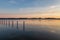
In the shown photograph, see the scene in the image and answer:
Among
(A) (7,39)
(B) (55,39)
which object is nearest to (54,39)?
(B) (55,39)

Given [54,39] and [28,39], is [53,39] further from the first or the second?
[28,39]

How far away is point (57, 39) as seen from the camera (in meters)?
12.5

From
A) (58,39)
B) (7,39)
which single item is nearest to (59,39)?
(58,39)

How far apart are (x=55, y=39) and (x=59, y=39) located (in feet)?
1.83

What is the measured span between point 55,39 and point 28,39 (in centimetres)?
379

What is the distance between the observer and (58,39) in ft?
41.0

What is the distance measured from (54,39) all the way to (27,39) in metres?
3.79

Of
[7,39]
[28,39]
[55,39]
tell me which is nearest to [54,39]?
[55,39]

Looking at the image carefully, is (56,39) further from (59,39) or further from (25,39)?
(25,39)

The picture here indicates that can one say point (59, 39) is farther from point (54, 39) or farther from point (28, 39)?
point (28, 39)

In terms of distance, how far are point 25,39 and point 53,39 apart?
3.90 m

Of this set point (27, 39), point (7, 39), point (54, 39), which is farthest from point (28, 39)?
point (54, 39)

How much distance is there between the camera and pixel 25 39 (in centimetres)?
1208

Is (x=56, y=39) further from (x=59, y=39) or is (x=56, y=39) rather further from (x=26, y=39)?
(x=26, y=39)
